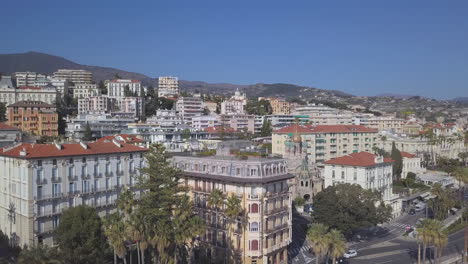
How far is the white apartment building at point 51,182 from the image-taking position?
59562 mm

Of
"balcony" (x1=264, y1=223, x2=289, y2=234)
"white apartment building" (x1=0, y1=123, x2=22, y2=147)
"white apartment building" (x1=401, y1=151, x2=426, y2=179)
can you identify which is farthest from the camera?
"white apartment building" (x1=401, y1=151, x2=426, y2=179)

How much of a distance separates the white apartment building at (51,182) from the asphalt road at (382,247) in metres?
31.3

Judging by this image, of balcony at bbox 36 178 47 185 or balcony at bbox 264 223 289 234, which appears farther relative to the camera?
balcony at bbox 36 178 47 185

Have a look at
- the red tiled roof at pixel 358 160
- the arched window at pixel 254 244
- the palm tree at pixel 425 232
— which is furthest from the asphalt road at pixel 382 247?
the red tiled roof at pixel 358 160

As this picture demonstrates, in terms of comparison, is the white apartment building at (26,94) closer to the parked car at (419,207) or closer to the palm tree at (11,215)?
the palm tree at (11,215)

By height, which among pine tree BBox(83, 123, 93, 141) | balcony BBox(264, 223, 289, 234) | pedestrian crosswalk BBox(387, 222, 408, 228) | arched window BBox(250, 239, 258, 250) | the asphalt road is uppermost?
pine tree BBox(83, 123, 93, 141)

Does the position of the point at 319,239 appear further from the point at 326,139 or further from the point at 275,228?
the point at 326,139

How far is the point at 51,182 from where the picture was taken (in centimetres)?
6147

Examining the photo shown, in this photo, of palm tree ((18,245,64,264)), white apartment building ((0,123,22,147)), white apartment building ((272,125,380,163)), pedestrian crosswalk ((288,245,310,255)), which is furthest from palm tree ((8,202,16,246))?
white apartment building ((272,125,380,163))

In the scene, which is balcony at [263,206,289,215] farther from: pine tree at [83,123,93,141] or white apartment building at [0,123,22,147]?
pine tree at [83,123,93,141]

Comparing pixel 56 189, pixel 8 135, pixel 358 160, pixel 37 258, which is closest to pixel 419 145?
pixel 358 160

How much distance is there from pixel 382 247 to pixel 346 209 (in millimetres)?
8812

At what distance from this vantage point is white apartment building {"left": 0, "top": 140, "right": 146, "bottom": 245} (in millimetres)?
59562

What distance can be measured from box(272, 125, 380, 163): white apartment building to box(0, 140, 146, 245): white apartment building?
77531mm
